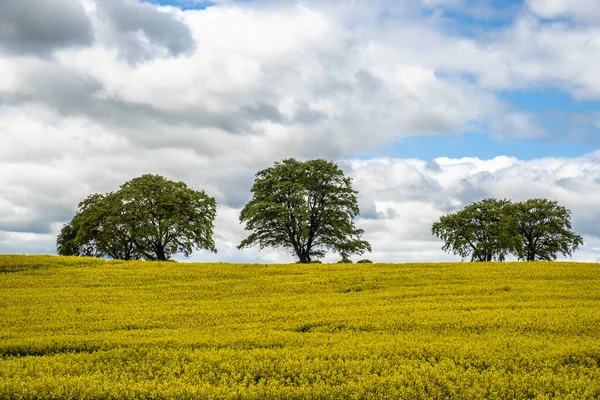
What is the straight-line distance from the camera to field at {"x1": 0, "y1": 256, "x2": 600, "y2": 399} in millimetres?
12305

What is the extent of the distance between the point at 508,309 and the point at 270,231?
4063cm

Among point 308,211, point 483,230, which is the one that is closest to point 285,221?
point 308,211

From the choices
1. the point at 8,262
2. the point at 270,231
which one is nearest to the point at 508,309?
the point at 8,262

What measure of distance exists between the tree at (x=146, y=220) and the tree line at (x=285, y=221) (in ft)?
0.38

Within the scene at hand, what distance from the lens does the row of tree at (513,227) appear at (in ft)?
239

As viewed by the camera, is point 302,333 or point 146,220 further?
point 146,220

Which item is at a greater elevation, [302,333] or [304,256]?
[304,256]

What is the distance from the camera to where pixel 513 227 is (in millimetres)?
71500

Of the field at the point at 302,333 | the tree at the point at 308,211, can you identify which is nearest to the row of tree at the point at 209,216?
the tree at the point at 308,211

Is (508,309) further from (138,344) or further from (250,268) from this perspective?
(250,268)

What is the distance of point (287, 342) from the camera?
54.9ft

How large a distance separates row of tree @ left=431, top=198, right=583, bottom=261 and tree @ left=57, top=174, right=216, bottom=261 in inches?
1278

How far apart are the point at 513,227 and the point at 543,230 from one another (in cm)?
626

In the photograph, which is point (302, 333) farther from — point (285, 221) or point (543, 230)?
point (543, 230)
